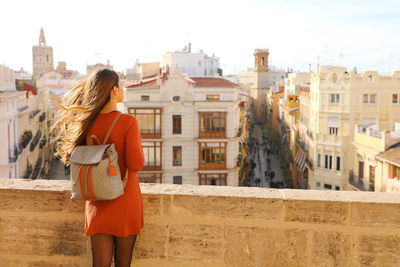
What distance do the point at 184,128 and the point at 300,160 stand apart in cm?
1683

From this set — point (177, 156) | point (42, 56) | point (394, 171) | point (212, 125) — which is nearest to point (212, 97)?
point (212, 125)

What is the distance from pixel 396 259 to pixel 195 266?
4.86 feet

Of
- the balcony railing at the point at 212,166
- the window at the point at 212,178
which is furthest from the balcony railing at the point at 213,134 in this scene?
the window at the point at 212,178

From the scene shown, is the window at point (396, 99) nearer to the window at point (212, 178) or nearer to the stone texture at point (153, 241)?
the window at point (212, 178)

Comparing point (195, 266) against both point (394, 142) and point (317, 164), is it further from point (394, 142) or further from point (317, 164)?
point (317, 164)

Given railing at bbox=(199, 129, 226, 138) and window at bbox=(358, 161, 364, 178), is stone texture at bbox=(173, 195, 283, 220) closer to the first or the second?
railing at bbox=(199, 129, 226, 138)

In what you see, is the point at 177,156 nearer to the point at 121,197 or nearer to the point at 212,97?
the point at 212,97

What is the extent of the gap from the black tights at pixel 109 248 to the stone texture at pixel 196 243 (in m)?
0.49

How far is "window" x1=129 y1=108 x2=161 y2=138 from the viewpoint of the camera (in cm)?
2727

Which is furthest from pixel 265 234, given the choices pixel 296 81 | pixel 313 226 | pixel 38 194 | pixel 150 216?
pixel 296 81

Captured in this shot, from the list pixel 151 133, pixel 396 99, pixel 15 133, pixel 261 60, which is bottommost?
pixel 15 133

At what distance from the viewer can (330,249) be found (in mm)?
3449

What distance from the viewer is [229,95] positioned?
27219mm

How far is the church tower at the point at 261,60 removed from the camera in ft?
359
